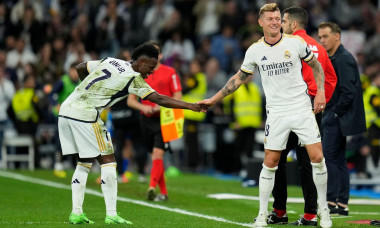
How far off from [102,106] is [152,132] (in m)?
4.15

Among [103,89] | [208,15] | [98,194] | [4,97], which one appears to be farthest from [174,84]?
[208,15]

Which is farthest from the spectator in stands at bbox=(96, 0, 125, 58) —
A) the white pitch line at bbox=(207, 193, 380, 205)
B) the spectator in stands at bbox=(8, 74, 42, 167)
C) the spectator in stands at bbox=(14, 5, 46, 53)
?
the white pitch line at bbox=(207, 193, 380, 205)

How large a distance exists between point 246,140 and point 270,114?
420 inches

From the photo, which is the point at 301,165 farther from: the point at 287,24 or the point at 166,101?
the point at 166,101

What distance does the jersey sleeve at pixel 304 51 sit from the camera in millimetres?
9430

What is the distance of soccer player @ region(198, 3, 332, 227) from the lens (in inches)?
371

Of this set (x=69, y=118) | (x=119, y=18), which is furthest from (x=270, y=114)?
(x=119, y=18)

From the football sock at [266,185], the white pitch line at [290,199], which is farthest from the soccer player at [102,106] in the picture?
the white pitch line at [290,199]

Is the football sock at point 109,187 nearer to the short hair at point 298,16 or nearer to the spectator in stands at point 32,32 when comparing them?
the short hair at point 298,16

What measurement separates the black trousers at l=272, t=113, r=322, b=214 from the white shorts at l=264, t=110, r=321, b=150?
0.65 meters

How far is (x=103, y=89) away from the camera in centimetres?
955

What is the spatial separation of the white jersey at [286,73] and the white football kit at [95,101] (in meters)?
1.36

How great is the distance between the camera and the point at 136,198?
13594 millimetres

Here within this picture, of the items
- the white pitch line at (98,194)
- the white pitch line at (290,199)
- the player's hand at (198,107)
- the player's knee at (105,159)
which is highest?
the player's hand at (198,107)
